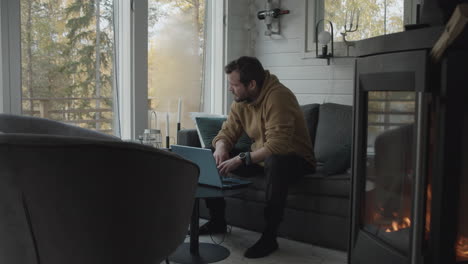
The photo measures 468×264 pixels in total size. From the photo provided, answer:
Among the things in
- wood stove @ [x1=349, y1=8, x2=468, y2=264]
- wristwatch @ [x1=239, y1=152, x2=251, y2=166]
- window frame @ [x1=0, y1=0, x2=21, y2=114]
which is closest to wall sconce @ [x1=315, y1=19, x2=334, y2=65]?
wristwatch @ [x1=239, y1=152, x2=251, y2=166]

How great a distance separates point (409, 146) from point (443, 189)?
220mm

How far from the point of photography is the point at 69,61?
3.50 m

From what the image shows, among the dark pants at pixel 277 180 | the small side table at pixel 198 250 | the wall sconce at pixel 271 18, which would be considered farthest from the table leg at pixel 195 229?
the wall sconce at pixel 271 18

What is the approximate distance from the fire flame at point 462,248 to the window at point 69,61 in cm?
269

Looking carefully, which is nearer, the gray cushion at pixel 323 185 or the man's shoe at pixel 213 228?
the gray cushion at pixel 323 185

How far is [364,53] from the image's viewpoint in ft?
6.43

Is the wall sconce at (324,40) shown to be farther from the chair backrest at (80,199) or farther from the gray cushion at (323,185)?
the chair backrest at (80,199)

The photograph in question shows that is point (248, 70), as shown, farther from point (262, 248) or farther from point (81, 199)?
point (81, 199)

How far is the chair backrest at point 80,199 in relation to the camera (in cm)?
144

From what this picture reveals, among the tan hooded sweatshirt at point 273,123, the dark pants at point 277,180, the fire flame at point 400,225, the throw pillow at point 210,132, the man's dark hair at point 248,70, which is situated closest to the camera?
the fire flame at point 400,225

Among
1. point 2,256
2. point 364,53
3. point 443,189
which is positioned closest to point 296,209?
point 364,53

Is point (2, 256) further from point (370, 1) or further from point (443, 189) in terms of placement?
point (370, 1)

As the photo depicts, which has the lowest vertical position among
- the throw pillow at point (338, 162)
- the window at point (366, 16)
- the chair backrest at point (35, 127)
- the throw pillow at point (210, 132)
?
the throw pillow at point (338, 162)

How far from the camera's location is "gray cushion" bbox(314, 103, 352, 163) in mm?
3512
